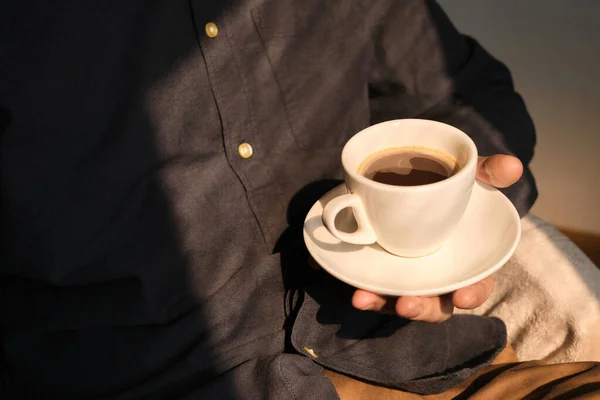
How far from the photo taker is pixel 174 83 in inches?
25.0

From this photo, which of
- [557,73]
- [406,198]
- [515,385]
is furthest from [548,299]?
[557,73]

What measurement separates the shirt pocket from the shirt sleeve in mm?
59

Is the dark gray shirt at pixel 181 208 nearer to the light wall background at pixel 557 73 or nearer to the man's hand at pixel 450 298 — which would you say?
the man's hand at pixel 450 298

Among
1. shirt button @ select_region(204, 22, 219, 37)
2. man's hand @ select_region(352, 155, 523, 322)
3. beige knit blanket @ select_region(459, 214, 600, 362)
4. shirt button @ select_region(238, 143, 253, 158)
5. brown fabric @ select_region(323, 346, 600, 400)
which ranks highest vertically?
shirt button @ select_region(204, 22, 219, 37)

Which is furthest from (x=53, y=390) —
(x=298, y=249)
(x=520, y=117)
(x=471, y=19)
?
(x=471, y=19)

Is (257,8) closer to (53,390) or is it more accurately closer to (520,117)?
(520,117)

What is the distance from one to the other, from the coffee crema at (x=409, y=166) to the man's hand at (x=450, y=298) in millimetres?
67

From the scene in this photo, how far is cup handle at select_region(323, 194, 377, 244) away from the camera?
0.54 meters

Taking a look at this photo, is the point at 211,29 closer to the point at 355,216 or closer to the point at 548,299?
the point at 355,216

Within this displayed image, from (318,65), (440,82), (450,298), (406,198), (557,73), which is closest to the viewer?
(406,198)

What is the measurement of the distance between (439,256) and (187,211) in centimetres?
31

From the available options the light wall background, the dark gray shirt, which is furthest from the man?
the light wall background

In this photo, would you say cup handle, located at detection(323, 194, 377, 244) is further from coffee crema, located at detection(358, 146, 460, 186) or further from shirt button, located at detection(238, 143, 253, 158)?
shirt button, located at detection(238, 143, 253, 158)

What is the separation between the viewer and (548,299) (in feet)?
2.56
